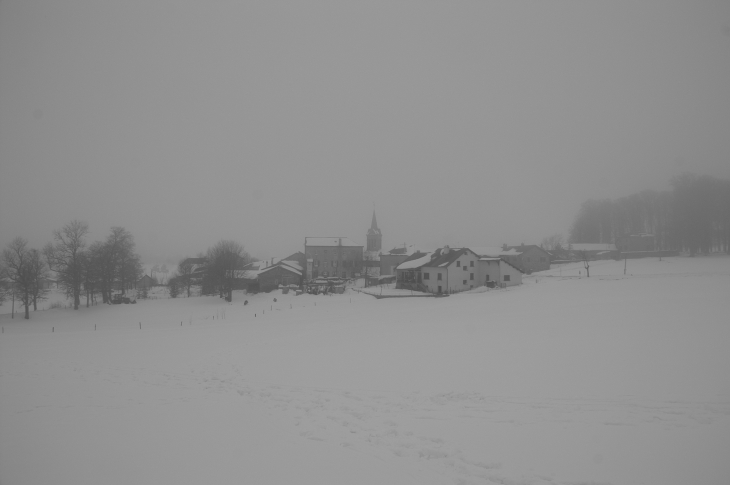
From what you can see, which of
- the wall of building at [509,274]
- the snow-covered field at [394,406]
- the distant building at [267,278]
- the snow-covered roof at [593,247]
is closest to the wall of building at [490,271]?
the wall of building at [509,274]

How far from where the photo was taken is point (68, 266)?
4616 centimetres

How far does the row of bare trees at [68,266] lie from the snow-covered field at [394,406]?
28.5 meters

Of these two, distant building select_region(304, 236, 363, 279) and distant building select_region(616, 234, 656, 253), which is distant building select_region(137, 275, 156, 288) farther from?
distant building select_region(616, 234, 656, 253)

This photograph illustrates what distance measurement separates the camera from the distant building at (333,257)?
269 ft

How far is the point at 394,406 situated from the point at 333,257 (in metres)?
73.1

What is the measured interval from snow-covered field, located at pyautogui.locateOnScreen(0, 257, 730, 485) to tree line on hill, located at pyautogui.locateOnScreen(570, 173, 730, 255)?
53801 mm

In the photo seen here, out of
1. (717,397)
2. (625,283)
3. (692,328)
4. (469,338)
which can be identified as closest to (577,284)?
(625,283)

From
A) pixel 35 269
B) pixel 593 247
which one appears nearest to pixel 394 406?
pixel 35 269

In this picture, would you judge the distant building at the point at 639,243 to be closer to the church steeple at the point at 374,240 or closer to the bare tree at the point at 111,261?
the church steeple at the point at 374,240

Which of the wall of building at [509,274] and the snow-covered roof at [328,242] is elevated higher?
the snow-covered roof at [328,242]

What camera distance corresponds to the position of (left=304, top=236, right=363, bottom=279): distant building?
81938mm

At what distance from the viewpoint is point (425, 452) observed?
708 centimetres

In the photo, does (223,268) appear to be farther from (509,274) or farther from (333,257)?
(509,274)

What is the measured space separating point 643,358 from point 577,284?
1121 inches
